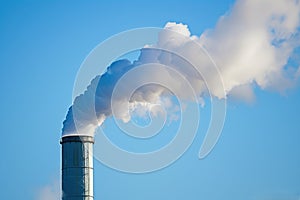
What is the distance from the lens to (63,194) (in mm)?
35500

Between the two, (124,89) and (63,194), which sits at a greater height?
(124,89)

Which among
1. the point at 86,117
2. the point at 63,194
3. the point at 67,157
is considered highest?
the point at 86,117

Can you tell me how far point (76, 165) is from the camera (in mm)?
36031

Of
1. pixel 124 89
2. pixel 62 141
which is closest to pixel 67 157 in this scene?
pixel 62 141

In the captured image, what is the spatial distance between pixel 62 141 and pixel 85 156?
6.20 feet

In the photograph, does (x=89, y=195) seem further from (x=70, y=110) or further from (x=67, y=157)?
(x=70, y=110)

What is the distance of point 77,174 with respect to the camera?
1422 inches

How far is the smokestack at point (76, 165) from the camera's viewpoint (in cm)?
3578

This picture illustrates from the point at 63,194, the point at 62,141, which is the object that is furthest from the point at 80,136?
the point at 63,194

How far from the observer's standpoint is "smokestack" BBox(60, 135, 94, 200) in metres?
35.8

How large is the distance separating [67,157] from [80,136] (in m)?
1.67

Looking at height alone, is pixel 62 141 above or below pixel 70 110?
below

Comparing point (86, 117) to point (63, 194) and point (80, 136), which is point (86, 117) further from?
point (63, 194)

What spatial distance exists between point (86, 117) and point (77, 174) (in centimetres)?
404
